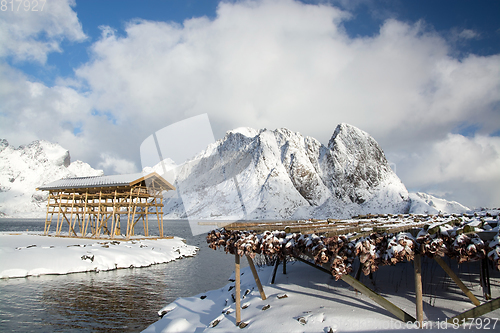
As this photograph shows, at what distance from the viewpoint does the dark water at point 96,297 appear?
9.80 m

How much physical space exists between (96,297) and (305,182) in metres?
137

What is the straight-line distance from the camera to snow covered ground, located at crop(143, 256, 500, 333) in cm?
610

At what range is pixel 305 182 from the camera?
144 m

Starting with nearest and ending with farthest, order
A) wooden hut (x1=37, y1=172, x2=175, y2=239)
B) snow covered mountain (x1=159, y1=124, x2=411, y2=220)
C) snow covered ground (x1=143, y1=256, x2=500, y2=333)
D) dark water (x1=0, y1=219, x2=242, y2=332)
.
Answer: snow covered ground (x1=143, y1=256, x2=500, y2=333) < dark water (x1=0, y1=219, x2=242, y2=332) < wooden hut (x1=37, y1=172, x2=175, y2=239) < snow covered mountain (x1=159, y1=124, x2=411, y2=220)

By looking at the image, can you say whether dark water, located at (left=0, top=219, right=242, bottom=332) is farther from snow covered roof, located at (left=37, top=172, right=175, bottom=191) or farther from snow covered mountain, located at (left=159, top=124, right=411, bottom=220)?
snow covered mountain, located at (left=159, top=124, right=411, bottom=220)

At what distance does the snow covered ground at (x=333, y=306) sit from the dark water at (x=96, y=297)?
1.80 meters

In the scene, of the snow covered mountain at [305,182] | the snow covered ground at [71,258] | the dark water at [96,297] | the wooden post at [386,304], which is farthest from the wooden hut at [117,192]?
the snow covered mountain at [305,182]

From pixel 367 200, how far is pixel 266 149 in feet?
227

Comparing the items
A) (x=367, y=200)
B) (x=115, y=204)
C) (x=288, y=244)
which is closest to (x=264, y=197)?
(x=367, y=200)

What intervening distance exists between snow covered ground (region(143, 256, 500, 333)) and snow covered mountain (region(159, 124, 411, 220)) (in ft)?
312

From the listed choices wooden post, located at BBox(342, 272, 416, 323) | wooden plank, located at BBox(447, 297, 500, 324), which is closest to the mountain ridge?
wooden post, located at BBox(342, 272, 416, 323)

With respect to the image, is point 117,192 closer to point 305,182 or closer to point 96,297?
point 96,297

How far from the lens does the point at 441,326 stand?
5.54 meters

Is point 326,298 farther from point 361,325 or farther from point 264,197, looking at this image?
point 264,197
